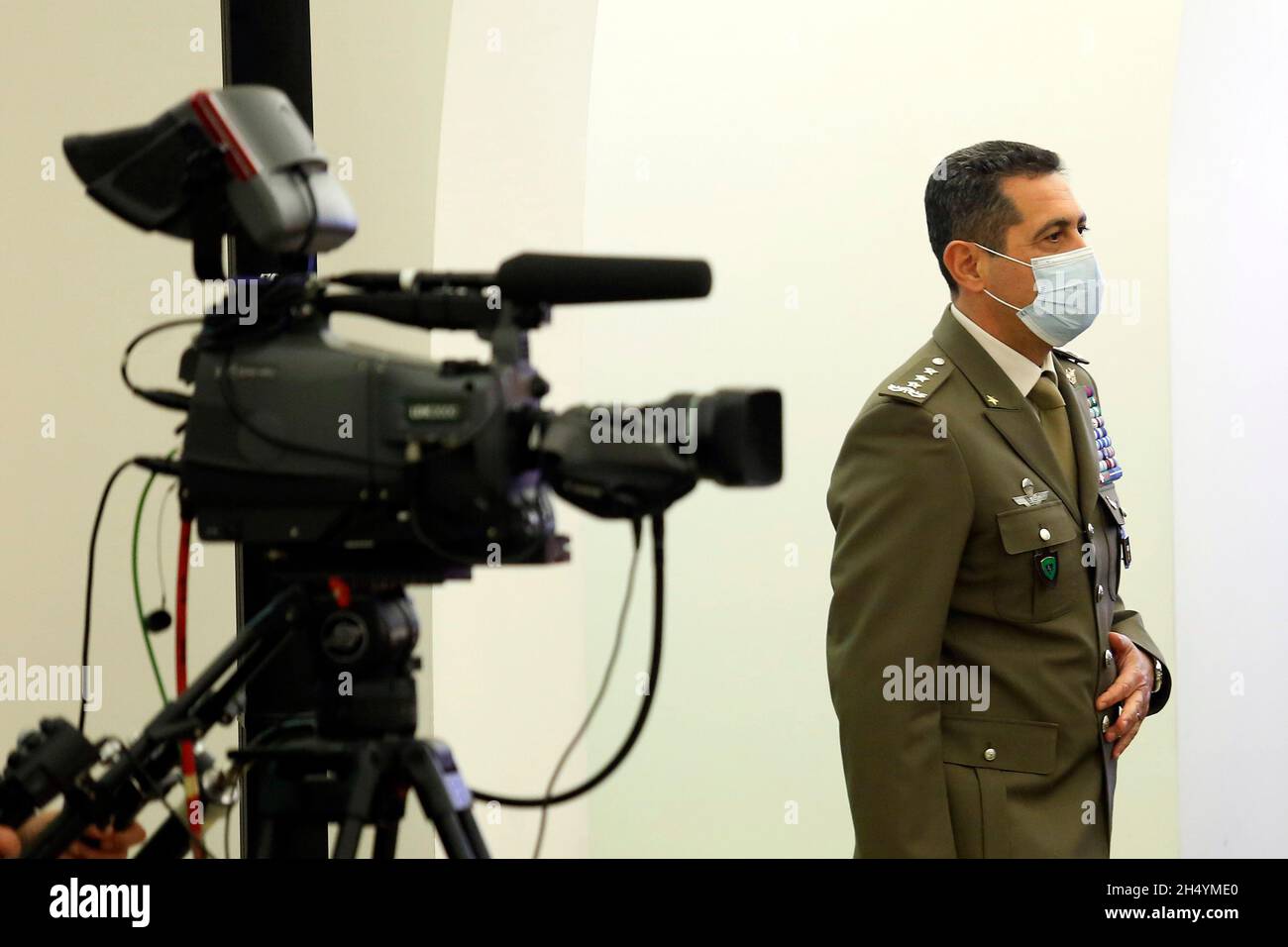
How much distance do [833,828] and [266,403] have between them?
2.70m

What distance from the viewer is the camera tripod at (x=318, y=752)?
1250 mm

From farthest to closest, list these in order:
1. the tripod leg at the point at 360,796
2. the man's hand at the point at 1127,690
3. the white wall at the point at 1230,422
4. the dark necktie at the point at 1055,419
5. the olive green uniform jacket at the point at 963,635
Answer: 1. the white wall at the point at 1230,422
2. the dark necktie at the point at 1055,419
3. the man's hand at the point at 1127,690
4. the olive green uniform jacket at the point at 963,635
5. the tripod leg at the point at 360,796

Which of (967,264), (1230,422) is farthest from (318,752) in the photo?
(1230,422)

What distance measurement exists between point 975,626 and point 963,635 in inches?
0.8

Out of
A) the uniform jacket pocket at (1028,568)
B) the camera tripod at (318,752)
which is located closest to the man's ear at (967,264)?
the uniform jacket pocket at (1028,568)

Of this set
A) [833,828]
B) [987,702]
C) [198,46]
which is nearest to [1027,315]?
[987,702]

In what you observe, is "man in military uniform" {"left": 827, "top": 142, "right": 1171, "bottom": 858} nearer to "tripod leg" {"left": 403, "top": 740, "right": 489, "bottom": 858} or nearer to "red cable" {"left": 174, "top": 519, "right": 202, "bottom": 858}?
"tripod leg" {"left": 403, "top": 740, "right": 489, "bottom": 858}

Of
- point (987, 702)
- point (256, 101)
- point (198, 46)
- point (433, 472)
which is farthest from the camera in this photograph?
point (198, 46)

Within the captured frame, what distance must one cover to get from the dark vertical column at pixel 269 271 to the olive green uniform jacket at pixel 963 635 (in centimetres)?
72

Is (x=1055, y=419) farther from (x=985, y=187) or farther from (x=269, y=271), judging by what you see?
(x=269, y=271)

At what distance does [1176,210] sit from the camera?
352 cm

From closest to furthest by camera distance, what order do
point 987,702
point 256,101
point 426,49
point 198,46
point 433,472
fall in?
1. point 433,472
2. point 256,101
3. point 987,702
4. point 198,46
5. point 426,49

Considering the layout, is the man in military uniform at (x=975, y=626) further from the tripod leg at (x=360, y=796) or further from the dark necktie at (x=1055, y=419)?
the tripod leg at (x=360, y=796)
